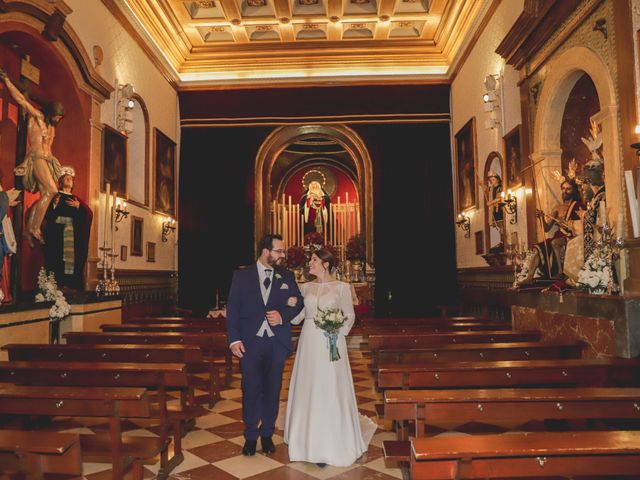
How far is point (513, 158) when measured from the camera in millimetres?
8602

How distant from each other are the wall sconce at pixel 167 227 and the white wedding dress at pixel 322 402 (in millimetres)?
8396

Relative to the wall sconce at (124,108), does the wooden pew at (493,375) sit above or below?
below

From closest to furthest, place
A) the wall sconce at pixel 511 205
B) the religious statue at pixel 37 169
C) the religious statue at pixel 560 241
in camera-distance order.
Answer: the religious statue at pixel 560 241 → the religious statue at pixel 37 169 → the wall sconce at pixel 511 205

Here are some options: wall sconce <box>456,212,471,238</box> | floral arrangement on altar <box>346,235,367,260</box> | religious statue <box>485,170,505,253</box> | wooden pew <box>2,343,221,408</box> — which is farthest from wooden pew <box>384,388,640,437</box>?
floral arrangement on altar <box>346,235,367,260</box>

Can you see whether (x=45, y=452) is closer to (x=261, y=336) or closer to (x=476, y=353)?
(x=261, y=336)

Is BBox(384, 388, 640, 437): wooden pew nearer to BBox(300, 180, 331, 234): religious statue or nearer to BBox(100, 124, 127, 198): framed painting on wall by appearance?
BBox(100, 124, 127, 198): framed painting on wall

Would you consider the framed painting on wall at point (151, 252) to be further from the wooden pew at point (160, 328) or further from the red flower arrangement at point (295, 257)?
the wooden pew at point (160, 328)

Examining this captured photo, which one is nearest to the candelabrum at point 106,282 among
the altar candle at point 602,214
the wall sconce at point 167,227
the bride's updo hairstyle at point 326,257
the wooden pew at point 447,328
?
the wall sconce at point 167,227

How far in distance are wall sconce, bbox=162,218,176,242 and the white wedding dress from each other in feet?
27.5

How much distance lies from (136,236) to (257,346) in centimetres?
691

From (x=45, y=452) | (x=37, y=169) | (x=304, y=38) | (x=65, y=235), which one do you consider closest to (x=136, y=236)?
(x=65, y=235)

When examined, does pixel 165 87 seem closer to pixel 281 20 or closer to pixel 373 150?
pixel 281 20

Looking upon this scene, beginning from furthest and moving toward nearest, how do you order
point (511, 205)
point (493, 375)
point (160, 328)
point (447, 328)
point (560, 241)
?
1. point (511, 205)
2. point (160, 328)
3. point (447, 328)
4. point (560, 241)
5. point (493, 375)

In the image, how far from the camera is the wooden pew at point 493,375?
3693mm
